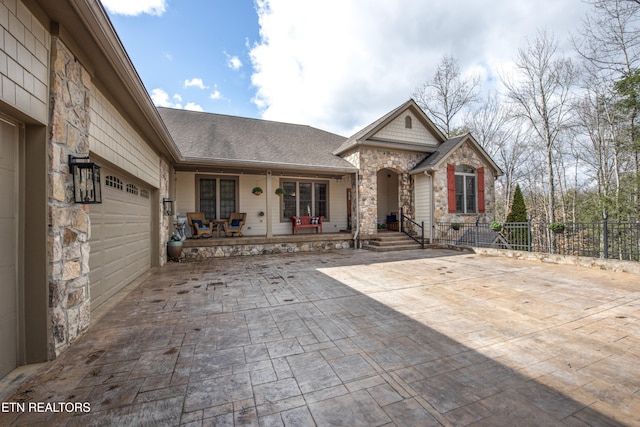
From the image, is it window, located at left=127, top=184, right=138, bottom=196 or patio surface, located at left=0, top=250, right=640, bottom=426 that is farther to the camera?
window, located at left=127, top=184, right=138, bottom=196

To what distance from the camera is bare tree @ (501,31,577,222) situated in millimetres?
13242

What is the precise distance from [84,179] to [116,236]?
5.69ft

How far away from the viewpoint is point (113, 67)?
10.1 feet

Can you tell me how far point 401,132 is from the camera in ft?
36.3

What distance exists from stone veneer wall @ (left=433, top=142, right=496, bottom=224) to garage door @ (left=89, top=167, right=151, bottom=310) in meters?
9.60

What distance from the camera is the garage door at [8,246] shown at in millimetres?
2104

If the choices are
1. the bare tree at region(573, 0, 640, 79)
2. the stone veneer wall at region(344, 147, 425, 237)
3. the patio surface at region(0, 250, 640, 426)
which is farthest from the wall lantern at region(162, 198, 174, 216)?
the bare tree at region(573, 0, 640, 79)

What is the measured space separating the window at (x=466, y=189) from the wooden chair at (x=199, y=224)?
926 centimetres

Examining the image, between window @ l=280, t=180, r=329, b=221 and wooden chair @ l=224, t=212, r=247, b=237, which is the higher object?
window @ l=280, t=180, r=329, b=221

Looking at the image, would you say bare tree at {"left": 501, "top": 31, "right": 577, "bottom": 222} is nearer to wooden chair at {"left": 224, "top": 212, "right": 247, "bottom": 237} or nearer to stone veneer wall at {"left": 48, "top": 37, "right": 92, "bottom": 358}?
wooden chair at {"left": 224, "top": 212, "right": 247, "bottom": 237}

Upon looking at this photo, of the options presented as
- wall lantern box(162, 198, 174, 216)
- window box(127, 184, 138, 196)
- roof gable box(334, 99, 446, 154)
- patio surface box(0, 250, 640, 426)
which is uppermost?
roof gable box(334, 99, 446, 154)

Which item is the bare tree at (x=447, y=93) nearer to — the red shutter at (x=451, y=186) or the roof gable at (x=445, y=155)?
the roof gable at (x=445, y=155)

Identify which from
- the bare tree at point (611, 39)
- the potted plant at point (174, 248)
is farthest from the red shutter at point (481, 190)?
the potted plant at point (174, 248)

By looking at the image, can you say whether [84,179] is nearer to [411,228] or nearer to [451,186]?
[411,228]
